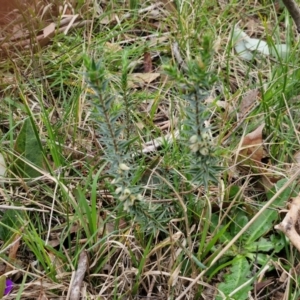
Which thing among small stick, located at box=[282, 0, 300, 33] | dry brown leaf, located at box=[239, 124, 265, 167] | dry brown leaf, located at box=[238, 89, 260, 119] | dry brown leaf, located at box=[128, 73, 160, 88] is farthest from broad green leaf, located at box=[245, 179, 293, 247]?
dry brown leaf, located at box=[128, 73, 160, 88]

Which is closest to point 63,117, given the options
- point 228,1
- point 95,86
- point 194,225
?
point 194,225

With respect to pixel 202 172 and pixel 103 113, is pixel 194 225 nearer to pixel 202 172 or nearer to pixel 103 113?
pixel 202 172

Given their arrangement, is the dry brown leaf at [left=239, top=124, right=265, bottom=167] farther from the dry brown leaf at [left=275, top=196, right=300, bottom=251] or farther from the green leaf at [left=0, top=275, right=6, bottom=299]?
the green leaf at [left=0, top=275, right=6, bottom=299]

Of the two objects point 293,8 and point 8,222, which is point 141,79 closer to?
point 293,8

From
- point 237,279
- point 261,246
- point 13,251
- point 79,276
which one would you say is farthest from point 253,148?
point 13,251

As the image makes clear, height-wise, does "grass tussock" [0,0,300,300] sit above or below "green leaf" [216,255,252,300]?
above

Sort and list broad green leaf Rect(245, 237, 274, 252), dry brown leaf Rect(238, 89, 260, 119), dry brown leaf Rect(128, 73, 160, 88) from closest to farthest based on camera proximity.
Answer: broad green leaf Rect(245, 237, 274, 252) < dry brown leaf Rect(238, 89, 260, 119) < dry brown leaf Rect(128, 73, 160, 88)
